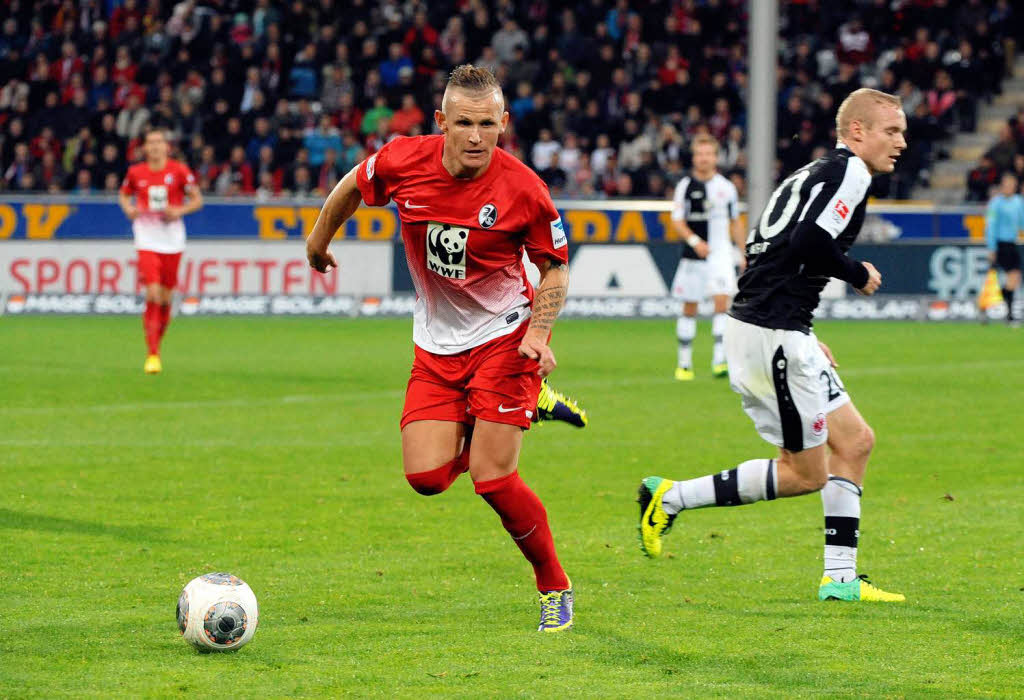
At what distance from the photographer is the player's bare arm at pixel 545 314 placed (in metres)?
5.38

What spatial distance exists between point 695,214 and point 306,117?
1327 cm

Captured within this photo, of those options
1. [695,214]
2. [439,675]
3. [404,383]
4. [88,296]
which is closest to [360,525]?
[439,675]

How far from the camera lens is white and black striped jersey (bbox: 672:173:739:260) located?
15133 millimetres

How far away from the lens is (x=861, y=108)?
599cm

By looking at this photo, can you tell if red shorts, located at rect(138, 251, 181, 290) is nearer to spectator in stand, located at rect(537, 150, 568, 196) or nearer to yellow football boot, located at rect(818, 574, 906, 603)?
yellow football boot, located at rect(818, 574, 906, 603)

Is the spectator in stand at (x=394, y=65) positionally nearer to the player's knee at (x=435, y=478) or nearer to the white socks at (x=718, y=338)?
the white socks at (x=718, y=338)

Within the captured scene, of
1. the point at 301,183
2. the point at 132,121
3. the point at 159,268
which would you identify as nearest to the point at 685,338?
the point at 159,268

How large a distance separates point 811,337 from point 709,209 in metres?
9.26

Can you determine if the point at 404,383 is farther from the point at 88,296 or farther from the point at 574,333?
the point at 88,296

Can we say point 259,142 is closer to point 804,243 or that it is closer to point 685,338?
point 685,338

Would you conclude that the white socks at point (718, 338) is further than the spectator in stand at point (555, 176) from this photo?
No

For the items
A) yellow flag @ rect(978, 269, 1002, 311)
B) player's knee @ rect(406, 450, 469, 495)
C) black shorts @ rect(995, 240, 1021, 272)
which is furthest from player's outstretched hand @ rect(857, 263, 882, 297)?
yellow flag @ rect(978, 269, 1002, 311)

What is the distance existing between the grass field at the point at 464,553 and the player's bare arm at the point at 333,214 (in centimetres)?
135

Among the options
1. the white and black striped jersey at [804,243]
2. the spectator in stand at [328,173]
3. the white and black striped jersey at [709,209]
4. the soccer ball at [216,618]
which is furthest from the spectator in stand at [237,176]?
the soccer ball at [216,618]
